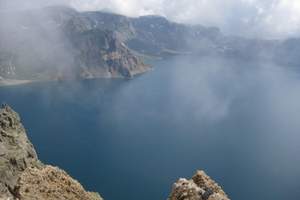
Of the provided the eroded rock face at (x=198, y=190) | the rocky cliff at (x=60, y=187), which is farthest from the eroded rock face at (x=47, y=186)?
the eroded rock face at (x=198, y=190)

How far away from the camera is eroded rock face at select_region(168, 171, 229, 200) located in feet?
52.5

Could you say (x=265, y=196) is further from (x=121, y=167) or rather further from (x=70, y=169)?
(x=70, y=169)

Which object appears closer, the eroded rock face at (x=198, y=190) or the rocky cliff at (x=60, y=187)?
the rocky cliff at (x=60, y=187)

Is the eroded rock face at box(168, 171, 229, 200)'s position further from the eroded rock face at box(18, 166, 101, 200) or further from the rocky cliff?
the eroded rock face at box(18, 166, 101, 200)

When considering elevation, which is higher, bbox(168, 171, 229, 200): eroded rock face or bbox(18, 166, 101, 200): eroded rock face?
bbox(168, 171, 229, 200): eroded rock face

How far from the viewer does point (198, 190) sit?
16609 mm

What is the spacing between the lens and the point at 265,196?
168 meters

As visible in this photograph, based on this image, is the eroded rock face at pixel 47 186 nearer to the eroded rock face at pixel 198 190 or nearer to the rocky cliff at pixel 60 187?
the rocky cliff at pixel 60 187

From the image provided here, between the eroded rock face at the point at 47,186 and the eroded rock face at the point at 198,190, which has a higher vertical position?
the eroded rock face at the point at 198,190

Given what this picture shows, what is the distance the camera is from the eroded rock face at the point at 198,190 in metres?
16.0

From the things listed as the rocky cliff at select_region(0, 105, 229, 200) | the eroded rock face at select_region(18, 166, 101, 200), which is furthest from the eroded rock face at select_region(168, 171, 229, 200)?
the eroded rock face at select_region(18, 166, 101, 200)

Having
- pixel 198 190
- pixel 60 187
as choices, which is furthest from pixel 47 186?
pixel 198 190

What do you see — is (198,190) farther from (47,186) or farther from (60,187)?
(47,186)

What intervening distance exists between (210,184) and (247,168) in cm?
18823
